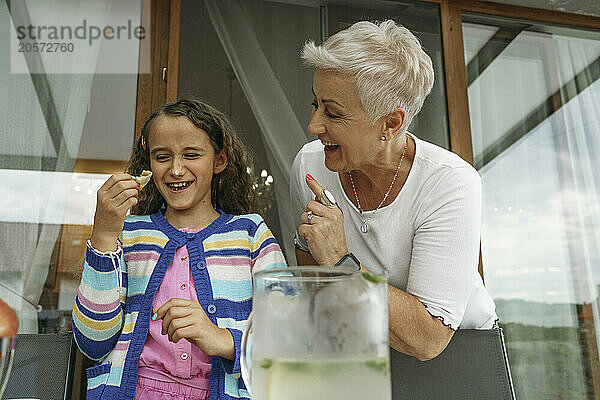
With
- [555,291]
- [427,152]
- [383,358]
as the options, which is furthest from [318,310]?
[555,291]

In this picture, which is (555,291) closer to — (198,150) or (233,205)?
(233,205)

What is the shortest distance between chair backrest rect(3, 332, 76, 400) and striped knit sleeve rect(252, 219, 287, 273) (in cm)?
42

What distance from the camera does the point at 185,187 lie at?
136 centimetres

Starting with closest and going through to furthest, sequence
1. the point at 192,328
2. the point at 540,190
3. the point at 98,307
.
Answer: the point at 192,328, the point at 98,307, the point at 540,190

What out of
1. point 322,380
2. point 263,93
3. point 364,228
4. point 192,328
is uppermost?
point 263,93

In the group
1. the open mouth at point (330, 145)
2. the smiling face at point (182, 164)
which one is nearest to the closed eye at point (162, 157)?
the smiling face at point (182, 164)

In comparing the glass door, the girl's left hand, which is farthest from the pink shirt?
the glass door

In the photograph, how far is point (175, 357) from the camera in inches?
46.0

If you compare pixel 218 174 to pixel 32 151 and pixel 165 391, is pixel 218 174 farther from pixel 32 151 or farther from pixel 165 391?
pixel 32 151

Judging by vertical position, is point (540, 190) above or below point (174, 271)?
above

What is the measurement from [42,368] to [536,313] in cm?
225

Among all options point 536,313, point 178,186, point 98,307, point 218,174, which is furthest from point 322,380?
point 536,313

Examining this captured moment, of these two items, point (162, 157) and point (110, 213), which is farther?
point (162, 157)

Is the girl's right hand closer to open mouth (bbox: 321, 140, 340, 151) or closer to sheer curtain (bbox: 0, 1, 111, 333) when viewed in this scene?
open mouth (bbox: 321, 140, 340, 151)
